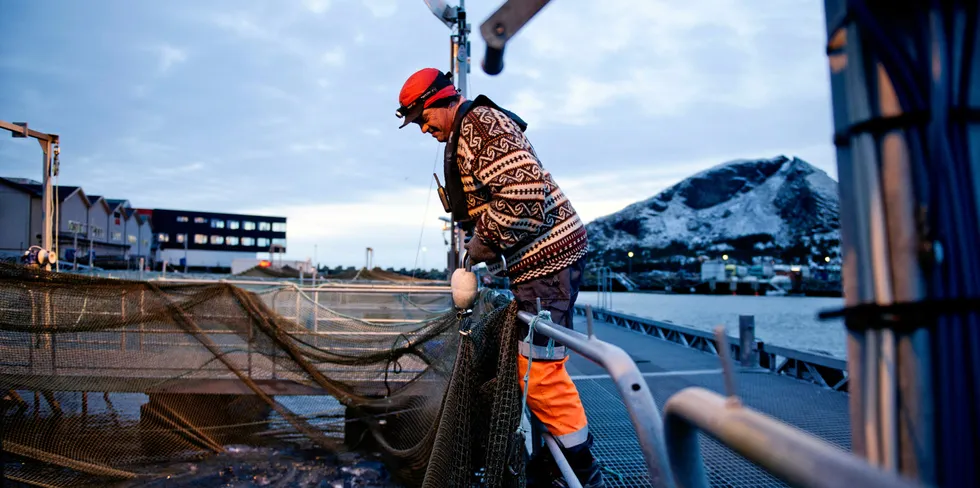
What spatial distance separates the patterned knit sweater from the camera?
2145mm

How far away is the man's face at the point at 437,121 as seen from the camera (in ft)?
8.47

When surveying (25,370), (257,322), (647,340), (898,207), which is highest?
(898,207)

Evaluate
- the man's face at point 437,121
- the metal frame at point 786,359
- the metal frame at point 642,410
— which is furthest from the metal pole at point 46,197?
the metal frame at point 642,410

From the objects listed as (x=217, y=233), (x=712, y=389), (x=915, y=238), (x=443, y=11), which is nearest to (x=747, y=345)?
(x=712, y=389)

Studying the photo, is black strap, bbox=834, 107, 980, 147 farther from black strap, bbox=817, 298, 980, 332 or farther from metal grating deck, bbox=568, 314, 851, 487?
metal grating deck, bbox=568, 314, 851, 487

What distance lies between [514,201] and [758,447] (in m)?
1.64

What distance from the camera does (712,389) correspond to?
A: 16.4ft

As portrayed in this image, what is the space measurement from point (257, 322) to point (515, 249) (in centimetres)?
268

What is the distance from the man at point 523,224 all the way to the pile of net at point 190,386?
95 centimetres

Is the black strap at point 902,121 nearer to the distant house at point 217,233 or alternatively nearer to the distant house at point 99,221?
the distant house at point 99,221

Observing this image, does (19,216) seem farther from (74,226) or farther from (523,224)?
(523,224)

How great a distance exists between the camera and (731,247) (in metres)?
159

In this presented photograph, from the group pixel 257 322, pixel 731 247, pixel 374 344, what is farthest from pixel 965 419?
pixel 731 247

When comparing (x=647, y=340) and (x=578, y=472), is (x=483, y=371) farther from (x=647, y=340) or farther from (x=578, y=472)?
(x=647, y=340)
